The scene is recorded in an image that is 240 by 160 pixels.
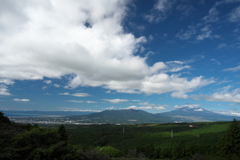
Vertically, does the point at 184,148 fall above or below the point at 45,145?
below

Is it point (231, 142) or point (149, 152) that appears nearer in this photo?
point (231, 142)

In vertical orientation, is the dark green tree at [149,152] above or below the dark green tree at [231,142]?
below

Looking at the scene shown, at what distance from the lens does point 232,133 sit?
31.3m

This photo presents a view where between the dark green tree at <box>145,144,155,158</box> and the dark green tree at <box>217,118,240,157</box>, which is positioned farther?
the dark green tree at <box>145,144,155,158</box>

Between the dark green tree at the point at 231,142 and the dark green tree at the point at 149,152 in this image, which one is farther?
the dark green tree at the point at 149,152

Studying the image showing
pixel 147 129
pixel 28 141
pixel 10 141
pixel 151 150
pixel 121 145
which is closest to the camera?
pixel 28 141

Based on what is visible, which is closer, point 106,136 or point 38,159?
point 38,159

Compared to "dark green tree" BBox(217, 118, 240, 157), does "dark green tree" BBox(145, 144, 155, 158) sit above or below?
below

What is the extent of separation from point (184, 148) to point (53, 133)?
6023cm

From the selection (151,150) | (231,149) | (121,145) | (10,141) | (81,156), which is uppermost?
(10,141)

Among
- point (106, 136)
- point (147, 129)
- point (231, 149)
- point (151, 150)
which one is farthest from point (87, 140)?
point (231, 149)

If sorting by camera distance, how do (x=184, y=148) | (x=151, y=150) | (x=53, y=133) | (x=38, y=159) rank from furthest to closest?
1. (x=151, y=150)
2. (x=184, y=148)
3. (x=53, y=133)
4. (x=38, y=159)

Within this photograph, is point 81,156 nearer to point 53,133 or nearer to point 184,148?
point 53,133

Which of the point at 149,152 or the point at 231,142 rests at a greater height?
the point at 231,142
